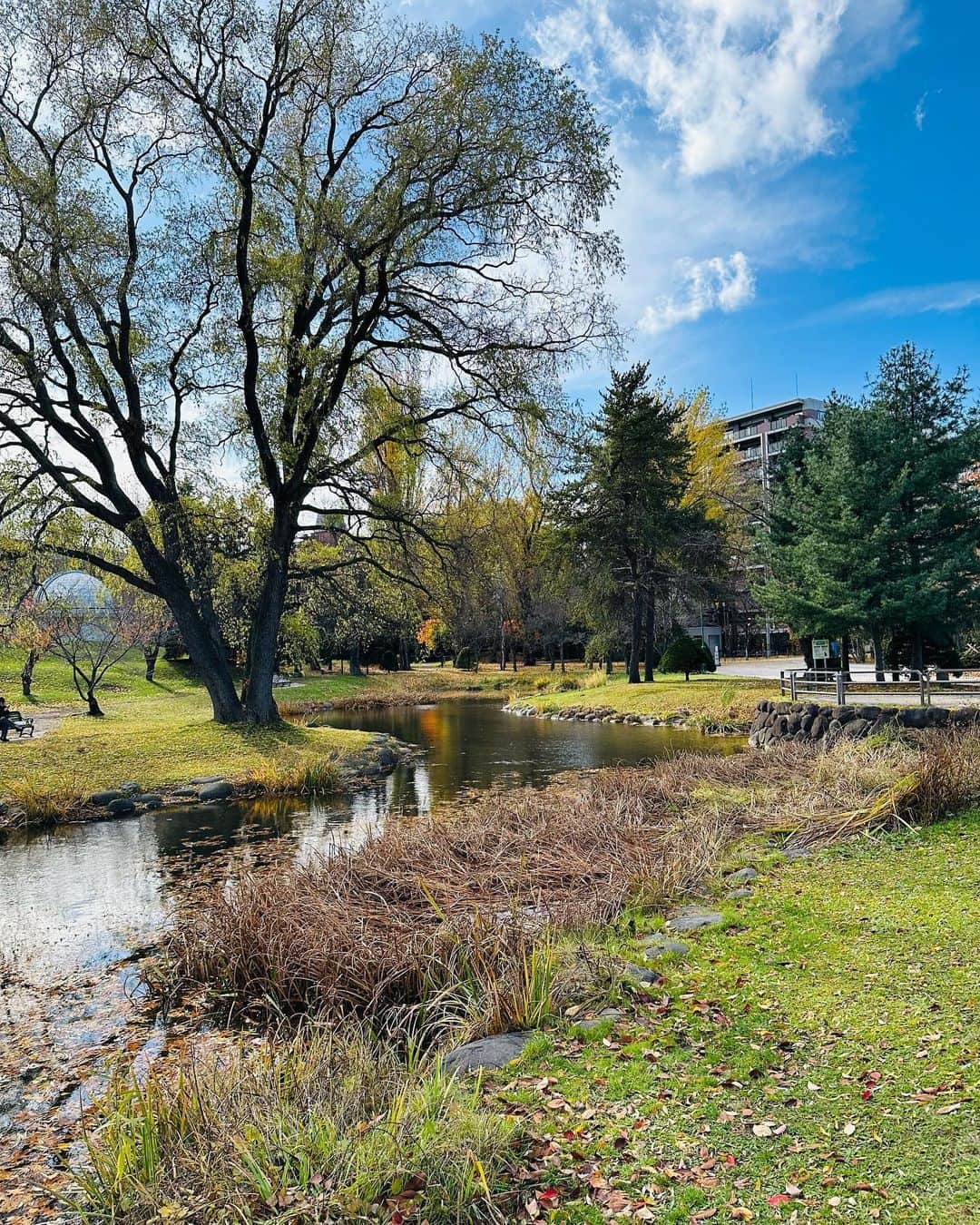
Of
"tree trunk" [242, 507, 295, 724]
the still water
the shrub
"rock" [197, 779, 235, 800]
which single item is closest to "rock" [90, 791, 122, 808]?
the still water

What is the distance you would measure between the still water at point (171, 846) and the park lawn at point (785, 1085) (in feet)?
15.6

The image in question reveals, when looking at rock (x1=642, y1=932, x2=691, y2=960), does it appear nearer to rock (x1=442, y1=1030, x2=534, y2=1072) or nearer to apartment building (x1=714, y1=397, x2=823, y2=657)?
rock (x1=442, y1=1030, x2=534, y2=1072)

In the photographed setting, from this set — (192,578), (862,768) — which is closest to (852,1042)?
(862,768)

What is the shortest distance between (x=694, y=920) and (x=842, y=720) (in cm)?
1147

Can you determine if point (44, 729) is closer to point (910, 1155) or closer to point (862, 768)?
point (862, 768)

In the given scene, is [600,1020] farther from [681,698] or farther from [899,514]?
[681,698]

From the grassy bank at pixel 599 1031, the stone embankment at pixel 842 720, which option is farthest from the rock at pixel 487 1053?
the stone embankment at pixel 842 720

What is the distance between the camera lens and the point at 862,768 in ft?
33.0

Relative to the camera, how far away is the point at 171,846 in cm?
1090

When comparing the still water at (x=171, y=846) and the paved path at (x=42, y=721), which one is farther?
the paved path at (x=42, y=721)

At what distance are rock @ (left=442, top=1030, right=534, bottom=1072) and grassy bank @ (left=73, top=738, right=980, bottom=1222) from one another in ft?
0.46

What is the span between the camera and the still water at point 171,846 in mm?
7409

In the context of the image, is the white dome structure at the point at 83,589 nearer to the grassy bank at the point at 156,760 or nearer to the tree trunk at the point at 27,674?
the tree trunk at the point at 27,674

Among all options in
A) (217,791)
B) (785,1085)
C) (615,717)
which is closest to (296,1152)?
(785,1085)
